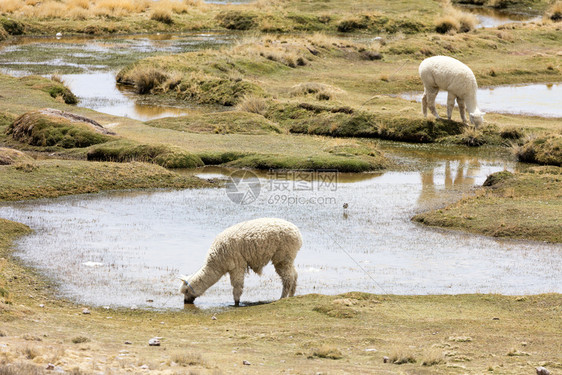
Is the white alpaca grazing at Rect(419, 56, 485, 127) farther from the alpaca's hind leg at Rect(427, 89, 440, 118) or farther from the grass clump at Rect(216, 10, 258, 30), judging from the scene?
the grass clump at Rect(216, 10, 258, 30)

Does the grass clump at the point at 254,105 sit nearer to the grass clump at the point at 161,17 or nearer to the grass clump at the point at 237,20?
the grass clump at the point at 237,20

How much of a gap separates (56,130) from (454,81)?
14346 mm

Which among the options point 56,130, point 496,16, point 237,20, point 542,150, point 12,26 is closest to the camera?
point 542,150

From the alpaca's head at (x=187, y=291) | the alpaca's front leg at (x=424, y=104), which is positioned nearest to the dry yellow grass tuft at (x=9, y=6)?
the alpaca's front leg at (x=424, y=104)

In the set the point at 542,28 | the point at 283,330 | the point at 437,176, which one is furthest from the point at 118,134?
the point at 542,28

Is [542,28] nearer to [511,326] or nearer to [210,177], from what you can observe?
[210,177]

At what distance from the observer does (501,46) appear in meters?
53.4

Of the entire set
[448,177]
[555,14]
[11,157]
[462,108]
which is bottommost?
[448,177]

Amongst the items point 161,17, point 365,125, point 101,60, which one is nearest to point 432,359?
point 365,125

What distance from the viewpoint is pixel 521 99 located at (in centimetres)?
3969

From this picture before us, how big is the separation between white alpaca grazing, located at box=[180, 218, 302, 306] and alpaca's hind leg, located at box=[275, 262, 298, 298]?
3 cm

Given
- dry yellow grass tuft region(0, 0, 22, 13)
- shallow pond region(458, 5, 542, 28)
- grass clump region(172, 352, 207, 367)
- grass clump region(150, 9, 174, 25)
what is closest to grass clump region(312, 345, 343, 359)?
grass clump region(172, 352, 207, 367)

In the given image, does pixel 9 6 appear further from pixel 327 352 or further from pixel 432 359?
pixel 432 359

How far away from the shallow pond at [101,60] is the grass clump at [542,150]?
14645mm
